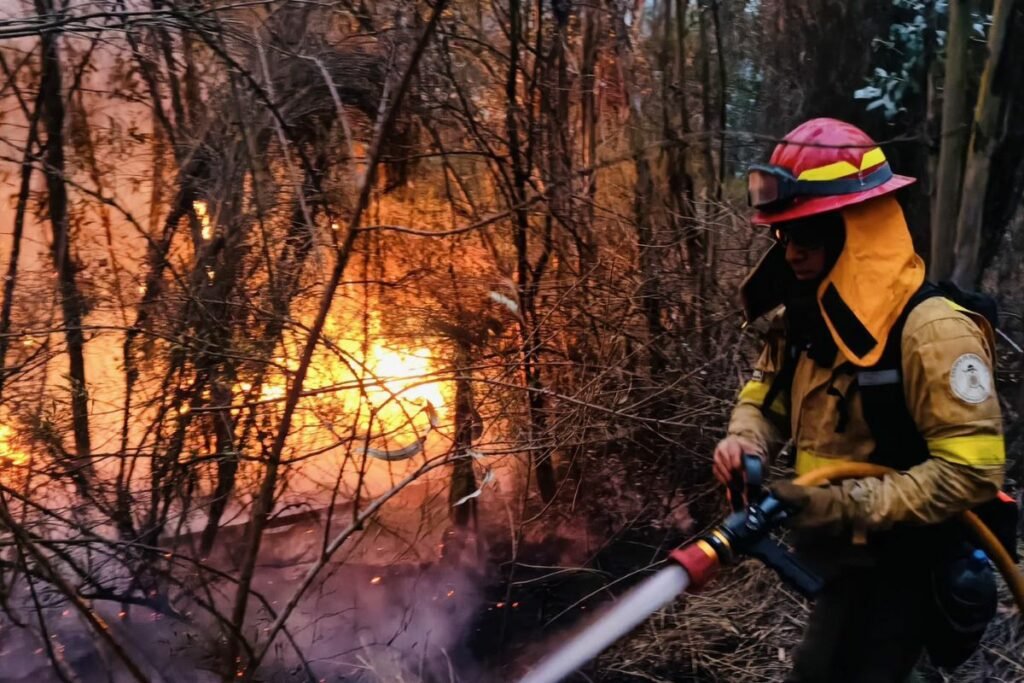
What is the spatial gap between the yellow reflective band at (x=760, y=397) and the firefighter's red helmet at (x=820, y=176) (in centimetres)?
64

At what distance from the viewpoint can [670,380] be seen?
4.43m

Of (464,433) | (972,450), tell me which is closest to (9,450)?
(464,433)

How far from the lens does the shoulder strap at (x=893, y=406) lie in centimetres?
195

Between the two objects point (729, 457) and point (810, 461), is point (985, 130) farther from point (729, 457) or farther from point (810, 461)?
point (729, 457)

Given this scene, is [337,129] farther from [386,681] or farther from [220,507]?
[386,681]

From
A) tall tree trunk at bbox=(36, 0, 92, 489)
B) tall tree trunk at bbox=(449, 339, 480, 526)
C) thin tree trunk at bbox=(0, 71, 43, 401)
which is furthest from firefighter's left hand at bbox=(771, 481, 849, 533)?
thin tree trunk at bbox=(0, 71, 43, 401)

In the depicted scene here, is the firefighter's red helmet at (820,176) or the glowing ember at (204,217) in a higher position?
the firefighter's red helmet at (820,176)

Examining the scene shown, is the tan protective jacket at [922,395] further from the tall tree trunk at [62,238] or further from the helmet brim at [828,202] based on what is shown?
the tall tree trunk at [62,238]

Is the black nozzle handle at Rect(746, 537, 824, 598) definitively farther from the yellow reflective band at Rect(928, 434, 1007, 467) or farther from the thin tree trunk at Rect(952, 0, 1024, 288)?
the thin tree trunk at Rect(952, 0, 1024, 288)

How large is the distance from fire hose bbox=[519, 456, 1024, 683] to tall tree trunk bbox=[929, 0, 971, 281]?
7.73ft

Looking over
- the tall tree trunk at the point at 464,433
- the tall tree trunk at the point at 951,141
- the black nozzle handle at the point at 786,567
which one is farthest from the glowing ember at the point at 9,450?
the tall tree trunk at the point at 951,141

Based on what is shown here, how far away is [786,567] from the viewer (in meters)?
1.98

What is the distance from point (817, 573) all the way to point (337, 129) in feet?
11.6

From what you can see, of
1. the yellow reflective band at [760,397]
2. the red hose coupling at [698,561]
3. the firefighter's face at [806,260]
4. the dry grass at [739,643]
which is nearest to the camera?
the red hose coupling at [698,561]
